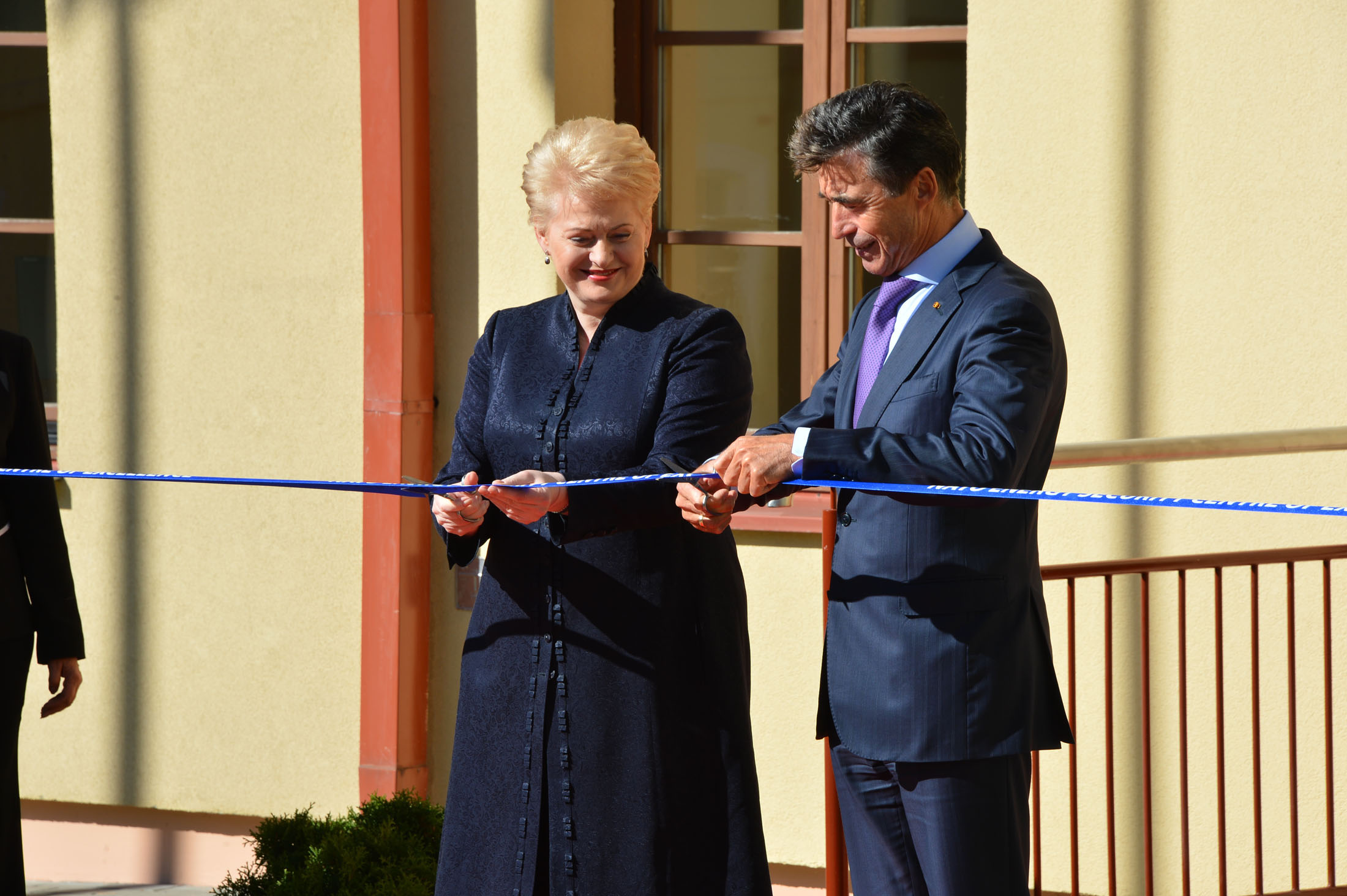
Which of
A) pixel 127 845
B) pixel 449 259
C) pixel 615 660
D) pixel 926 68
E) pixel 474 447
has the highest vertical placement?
pixel 926 68

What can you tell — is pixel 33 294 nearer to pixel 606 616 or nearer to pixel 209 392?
pixel 209 392

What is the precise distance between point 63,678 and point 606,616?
1.63 meters

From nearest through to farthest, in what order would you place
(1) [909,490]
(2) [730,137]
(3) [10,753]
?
(1) [909,490]
(3) [10,753]
(2) [730,137]

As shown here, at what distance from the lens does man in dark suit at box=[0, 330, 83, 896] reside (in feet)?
10.8

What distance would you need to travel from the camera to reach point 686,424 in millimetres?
2637

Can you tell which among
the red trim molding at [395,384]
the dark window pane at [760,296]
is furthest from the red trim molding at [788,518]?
the red trim molding at [395,384]

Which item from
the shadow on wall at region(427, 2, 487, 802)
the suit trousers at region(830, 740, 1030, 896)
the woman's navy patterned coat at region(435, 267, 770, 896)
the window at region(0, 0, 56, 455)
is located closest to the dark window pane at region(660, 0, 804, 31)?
the shadow on wall at region(427, 2, 487, 802)

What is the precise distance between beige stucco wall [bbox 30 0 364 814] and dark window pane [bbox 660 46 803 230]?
1.10 metres

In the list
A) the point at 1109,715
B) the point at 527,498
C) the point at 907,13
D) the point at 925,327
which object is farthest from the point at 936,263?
the point at 907,13

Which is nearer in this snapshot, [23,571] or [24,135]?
[23,571]

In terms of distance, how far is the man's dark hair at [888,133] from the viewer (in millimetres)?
2287

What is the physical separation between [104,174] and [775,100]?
7.83 ft

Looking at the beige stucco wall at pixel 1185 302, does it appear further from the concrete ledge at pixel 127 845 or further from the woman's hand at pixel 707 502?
the concrete ledge at pixel 127 845

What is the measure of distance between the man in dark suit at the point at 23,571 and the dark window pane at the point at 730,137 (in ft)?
7.79
